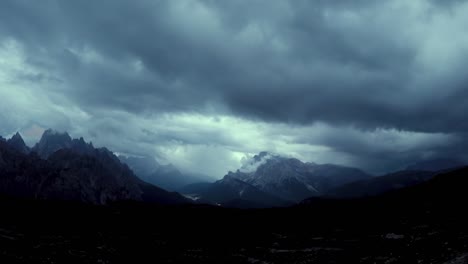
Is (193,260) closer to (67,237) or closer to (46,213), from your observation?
(67,237)

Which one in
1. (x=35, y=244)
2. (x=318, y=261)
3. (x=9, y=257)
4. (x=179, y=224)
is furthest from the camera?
(x=179, y=224)

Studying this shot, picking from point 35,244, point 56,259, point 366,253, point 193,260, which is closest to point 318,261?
point 366,253

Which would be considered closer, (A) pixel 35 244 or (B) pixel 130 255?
(B) pixel 130 255

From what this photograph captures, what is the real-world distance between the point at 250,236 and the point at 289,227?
1673cm

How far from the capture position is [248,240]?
282 ft

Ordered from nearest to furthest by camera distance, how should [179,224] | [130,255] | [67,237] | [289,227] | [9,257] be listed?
[9,257] → [130,255] → [67,237] → [289,227] → [179,224]

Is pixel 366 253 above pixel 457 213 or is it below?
below

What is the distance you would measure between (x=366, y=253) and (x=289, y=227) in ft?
170

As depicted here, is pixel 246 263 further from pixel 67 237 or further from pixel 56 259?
pixel 67 237

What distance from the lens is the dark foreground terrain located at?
52.4 meters

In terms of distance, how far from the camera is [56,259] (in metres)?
53.7

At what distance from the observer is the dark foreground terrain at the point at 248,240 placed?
5244 cm

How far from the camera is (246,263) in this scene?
5856 centimetres

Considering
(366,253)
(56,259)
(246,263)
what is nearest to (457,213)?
(366,253)
